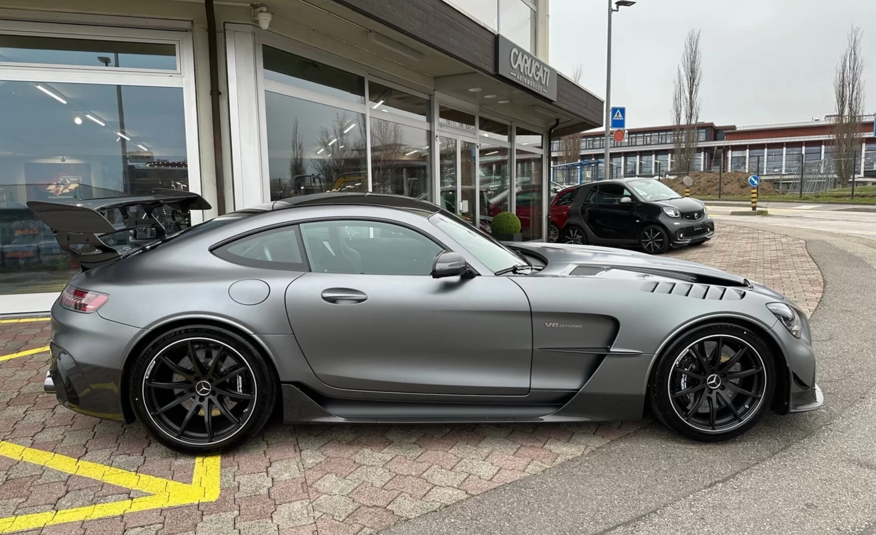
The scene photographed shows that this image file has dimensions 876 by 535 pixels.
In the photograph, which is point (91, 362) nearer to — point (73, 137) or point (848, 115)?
point (73, 137)

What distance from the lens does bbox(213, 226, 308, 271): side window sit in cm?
305

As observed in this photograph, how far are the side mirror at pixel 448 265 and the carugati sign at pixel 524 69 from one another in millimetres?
5992

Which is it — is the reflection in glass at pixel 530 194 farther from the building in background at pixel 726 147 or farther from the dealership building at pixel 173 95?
the building in background at pixel 726 147

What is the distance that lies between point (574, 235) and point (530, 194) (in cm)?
254

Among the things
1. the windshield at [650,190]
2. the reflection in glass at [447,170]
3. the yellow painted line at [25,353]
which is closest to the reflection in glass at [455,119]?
the reflection in glass at [447,170]

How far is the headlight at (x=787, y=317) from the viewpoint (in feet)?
9.78

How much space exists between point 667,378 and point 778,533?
0.88 metres

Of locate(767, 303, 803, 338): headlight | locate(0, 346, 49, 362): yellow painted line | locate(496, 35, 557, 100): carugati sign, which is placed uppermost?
locate(496, 35, 557, 100): carugati sign

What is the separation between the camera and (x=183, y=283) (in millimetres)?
2943

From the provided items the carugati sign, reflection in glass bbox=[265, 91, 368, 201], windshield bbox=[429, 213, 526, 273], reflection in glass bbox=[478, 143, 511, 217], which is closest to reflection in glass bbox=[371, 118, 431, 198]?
reflection in glass bbox=[265, 91, 368, 201]

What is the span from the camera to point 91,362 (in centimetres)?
287

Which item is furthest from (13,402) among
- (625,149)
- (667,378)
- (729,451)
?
(625,149)

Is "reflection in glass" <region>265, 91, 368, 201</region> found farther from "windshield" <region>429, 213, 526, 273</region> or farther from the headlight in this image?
the headlight

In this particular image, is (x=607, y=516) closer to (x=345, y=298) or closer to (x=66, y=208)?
(x=345, y=298)
